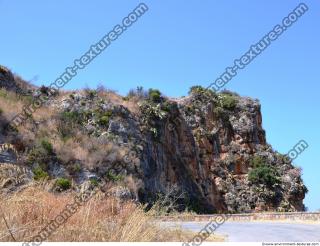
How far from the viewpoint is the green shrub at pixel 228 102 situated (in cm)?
4962

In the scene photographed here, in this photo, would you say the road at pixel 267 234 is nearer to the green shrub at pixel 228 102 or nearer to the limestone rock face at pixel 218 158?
the limestone rock face at pixel 218 158

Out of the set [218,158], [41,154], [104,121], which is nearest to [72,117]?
[104,121]

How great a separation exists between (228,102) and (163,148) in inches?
495

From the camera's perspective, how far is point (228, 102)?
4984 cm

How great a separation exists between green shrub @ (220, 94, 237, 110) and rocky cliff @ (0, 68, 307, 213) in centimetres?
11

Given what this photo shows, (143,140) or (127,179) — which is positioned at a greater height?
(143,140)

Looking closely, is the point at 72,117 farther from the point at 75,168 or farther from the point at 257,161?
the point at 257,161

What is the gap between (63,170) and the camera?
2497cm

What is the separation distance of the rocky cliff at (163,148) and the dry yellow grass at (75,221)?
14.2 meters

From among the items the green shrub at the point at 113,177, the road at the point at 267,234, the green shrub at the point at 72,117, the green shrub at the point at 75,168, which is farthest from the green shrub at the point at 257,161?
the road at the point at 267,234

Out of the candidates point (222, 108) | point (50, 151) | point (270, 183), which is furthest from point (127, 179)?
point (222, 108)

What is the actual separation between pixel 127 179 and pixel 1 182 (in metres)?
21.4

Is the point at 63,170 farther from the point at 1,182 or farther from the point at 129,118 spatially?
the point at 1,182

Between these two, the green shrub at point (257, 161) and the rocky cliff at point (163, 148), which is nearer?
the rocky cliff at point (163, 148)
